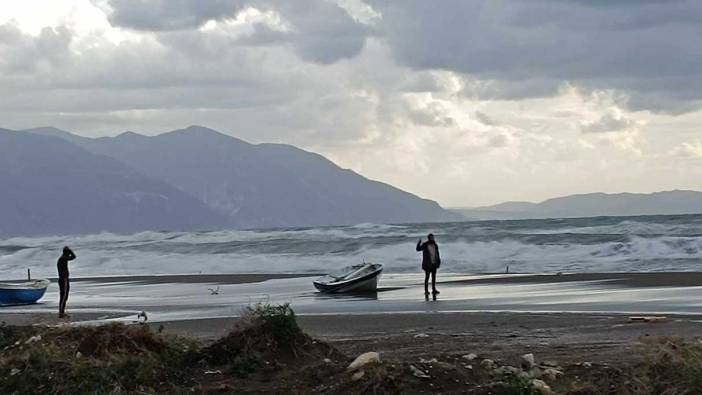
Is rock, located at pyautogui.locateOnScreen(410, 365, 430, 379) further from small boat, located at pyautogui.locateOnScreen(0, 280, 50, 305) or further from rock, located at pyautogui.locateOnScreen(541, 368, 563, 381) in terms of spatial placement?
small boat, located at pyautogui.locateOnScreen(0, 280, 50, 305)

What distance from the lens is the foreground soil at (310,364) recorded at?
373 inches

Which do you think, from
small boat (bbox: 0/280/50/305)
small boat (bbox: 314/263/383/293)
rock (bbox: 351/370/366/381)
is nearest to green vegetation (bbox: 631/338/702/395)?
rock (bbox: 351/370/366/381)

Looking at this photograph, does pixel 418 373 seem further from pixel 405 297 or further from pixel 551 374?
pixel 405 297

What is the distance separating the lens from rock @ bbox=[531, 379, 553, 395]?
909 cm

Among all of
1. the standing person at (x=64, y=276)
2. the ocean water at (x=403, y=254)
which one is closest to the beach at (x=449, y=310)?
the standing person at (x=64, y=276)

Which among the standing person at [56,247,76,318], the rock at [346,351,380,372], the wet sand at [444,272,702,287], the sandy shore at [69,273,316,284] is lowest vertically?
the rock at [346,351,380,372]

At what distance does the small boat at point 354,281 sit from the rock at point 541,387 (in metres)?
19.2

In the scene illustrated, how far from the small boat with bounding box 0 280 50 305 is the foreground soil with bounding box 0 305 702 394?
1518cm

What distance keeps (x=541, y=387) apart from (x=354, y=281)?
19619 mm

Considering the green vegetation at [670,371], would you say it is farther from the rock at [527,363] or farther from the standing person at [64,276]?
the standing person at [64,276]

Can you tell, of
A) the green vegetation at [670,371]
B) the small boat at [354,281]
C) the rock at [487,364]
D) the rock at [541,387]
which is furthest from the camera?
the small boat at [354,281]

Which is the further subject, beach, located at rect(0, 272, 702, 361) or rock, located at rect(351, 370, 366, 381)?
beach, located at rect(0, 272, 702, 361)

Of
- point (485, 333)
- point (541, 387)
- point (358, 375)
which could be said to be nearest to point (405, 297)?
point (485, 333)

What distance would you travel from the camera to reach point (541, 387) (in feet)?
30.2
